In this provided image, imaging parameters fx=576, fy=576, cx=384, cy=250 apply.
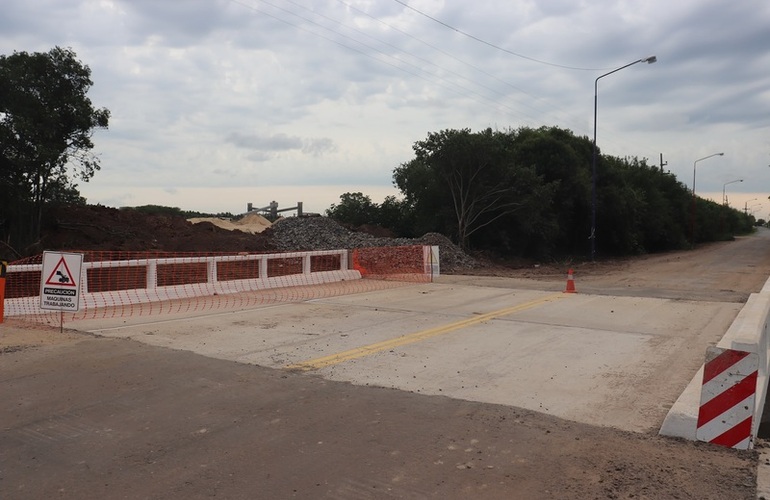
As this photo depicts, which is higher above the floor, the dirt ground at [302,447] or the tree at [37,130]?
the tree at [37,130]

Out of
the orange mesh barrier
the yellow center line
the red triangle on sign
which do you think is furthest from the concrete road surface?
the orange mesh barrier

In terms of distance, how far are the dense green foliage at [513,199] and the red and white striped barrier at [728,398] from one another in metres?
26.2

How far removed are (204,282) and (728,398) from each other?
14556 millimetres

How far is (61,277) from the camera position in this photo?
9406mm

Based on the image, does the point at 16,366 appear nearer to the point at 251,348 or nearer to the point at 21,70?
the point at 251,348

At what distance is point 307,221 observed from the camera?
110 ft

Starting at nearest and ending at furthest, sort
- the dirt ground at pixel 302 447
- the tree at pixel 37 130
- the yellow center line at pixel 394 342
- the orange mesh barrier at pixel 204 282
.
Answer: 1. the dirt ground at pixel 302 447
2. the yellow center line at pixel 394 342
3. the orange mesh barrier at pixel 204 282
4. the tree at pixel 37 130

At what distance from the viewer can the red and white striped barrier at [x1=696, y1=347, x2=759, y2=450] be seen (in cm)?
480

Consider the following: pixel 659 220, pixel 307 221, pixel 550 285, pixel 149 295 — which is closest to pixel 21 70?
pixel 149 295

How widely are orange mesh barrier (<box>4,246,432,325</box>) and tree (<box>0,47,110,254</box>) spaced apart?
3.48m

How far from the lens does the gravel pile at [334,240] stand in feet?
88.4

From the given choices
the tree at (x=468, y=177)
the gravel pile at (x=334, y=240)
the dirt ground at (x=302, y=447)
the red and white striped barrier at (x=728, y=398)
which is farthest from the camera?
the tree at (x=468, y=177)

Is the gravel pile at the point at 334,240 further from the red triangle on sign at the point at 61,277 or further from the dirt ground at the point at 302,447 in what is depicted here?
the dirt ground at the point at 302,447

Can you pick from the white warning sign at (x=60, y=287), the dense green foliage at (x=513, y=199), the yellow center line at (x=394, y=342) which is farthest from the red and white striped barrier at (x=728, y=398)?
the dense green foliage at (x=513, y=199)
